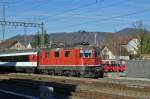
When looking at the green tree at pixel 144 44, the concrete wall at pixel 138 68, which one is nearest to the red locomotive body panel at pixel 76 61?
the concrete wall at pixel 138 68

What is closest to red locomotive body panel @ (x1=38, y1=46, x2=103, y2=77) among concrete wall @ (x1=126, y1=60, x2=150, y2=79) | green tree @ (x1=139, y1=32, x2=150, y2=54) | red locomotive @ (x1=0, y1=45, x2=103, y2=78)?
red locomotive @ (x1=0, y1=45, x2=103, y2=78)

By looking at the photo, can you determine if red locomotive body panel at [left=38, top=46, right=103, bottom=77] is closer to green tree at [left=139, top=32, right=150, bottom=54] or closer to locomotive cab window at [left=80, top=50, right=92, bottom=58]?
locomotive cab window at [left=80, top=50, right=92, bottom=58]

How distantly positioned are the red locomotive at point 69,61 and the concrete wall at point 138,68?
275 inches

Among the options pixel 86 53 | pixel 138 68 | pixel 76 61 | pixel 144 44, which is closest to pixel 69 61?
pixel 76 61

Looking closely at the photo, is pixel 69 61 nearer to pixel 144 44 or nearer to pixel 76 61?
pixel 76 61

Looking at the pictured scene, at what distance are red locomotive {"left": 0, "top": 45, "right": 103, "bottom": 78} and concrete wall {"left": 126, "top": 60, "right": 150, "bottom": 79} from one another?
275 inches

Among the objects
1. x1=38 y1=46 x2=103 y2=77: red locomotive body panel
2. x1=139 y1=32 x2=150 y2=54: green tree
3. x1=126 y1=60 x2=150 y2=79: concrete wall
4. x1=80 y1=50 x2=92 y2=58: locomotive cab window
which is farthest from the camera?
x1=139 y1=32 x2=150 y2=54: green tree

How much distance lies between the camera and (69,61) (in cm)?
3881

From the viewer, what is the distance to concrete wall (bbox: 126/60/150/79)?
43728 mm

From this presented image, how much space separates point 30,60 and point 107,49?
8231 cm

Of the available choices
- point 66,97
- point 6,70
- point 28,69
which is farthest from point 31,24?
point 66,97

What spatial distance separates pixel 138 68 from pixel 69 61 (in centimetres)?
976

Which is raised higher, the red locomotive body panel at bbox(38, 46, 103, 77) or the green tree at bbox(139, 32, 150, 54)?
the green tree at bbox(139, 32, 150, 54)

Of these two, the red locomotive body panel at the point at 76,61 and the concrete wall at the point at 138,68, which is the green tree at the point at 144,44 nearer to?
the concrete wall at the point at 138,68
